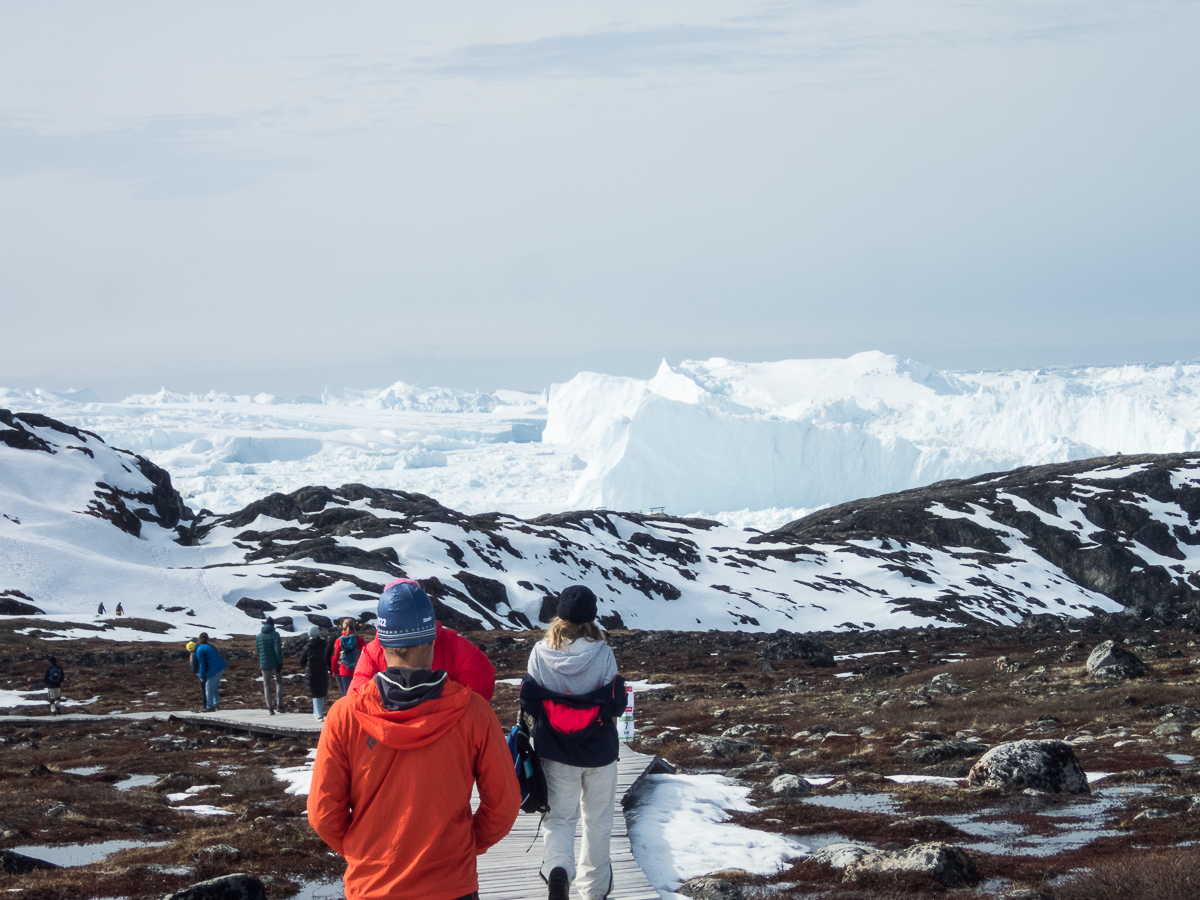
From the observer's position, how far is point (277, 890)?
30.4 ft

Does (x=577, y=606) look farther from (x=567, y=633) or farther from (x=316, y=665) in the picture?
(x=316, y=665)

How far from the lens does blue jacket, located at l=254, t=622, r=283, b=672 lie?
76.4 feet

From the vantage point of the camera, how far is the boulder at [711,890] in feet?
28.5

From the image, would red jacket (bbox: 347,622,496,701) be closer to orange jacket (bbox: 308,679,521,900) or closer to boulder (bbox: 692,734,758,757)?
orange jacket (bbox: 308,679,521,900)

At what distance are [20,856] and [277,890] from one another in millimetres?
2899

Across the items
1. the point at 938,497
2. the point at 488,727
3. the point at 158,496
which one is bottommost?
the point at 938,497

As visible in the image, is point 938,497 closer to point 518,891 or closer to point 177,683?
point 177,683

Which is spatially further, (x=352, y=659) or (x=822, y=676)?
(x=822, y=676)

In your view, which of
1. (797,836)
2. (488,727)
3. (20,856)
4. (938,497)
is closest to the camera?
(488,727)

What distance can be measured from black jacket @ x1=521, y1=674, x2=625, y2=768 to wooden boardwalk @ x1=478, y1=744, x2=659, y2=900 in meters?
1.68

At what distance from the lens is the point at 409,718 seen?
488 centimetres

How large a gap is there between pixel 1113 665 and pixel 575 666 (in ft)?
84.9

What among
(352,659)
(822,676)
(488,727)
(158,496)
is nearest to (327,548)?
(158,496)

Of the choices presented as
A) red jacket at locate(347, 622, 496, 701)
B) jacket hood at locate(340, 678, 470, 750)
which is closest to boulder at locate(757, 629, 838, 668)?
red jacket at locate(347, 622, 496, 701)
